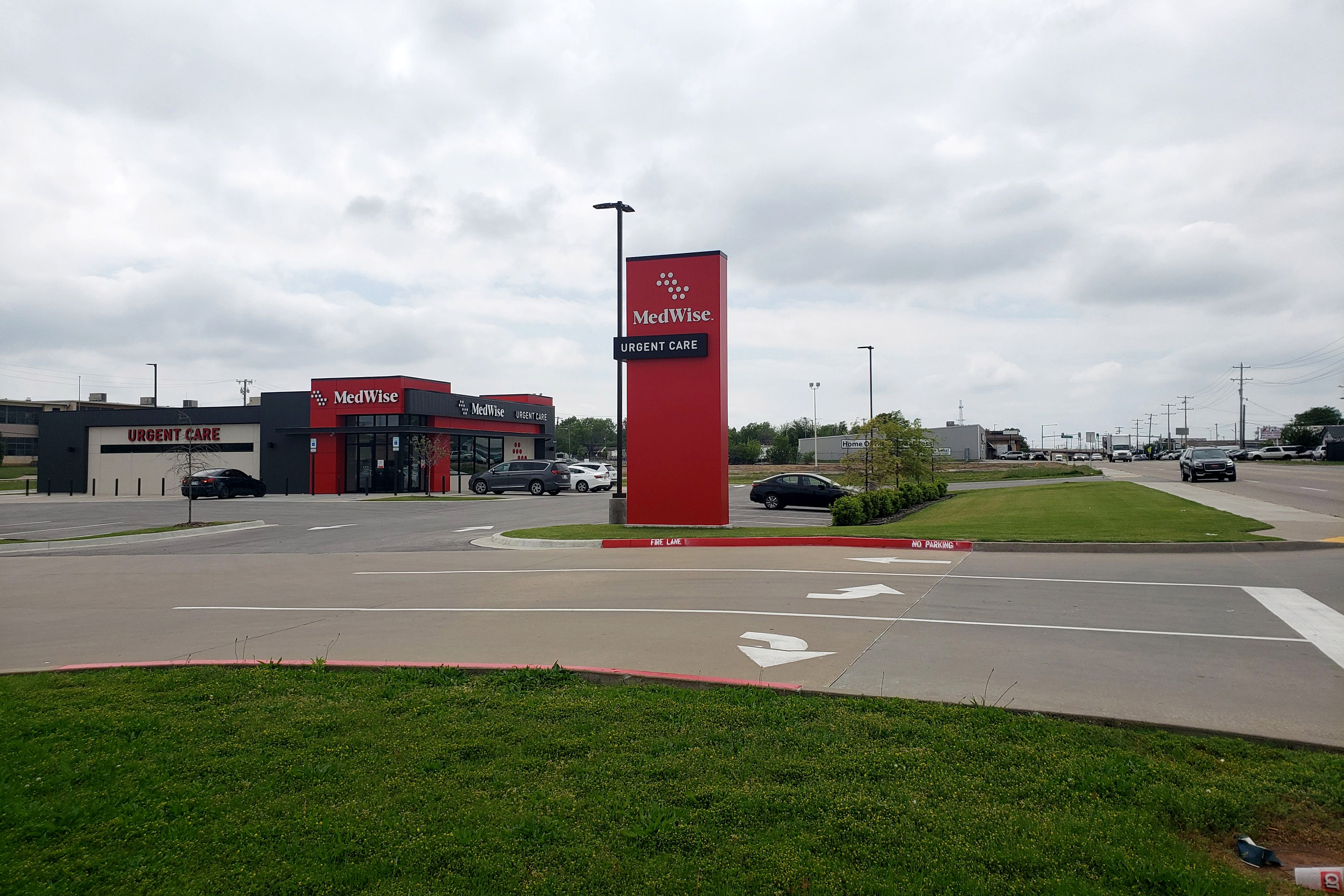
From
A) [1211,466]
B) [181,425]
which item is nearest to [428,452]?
[181,425]

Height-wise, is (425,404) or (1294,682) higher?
(425,404)

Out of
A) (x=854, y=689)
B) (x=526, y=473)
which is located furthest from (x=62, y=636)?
(x=526, y=473)

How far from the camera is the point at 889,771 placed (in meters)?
4.43

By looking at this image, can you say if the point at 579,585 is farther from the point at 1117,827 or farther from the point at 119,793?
the point at 1117,827

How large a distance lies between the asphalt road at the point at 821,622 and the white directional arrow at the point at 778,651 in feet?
0.10

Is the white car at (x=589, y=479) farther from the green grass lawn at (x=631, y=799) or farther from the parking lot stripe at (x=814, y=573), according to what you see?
the green grass lawn at (x=631, y=799)

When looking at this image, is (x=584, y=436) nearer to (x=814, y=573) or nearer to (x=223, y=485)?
(x=223, y=485)

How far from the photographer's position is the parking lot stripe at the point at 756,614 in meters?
8.01

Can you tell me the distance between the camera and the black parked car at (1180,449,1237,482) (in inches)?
1475

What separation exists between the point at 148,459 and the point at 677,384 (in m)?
40.3

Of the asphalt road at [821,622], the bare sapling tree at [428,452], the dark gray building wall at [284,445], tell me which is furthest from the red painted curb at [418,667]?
the dark gray building wall at [284,445]

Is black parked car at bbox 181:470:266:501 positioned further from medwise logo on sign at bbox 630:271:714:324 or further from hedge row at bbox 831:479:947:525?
hedge row at bbox 831:479:947:525

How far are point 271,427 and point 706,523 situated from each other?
34.2 m

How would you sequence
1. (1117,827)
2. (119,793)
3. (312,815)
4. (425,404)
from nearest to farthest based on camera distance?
1. (1117,827)
2. (312,815)
3. (119,793)
4. (425,404)
